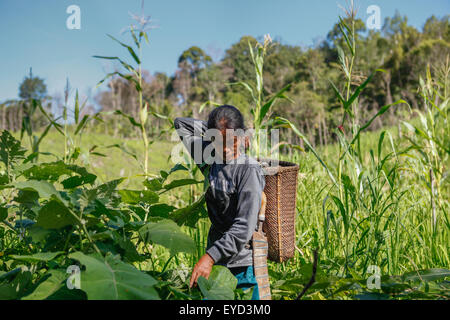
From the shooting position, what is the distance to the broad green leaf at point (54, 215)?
3.14 feet

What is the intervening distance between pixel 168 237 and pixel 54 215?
13.2 inches

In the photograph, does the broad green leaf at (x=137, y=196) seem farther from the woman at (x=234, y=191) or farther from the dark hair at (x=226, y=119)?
the dark hair at (x=226, y=119)

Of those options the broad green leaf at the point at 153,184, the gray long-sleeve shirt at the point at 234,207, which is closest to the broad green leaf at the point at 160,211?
the broad green leaf at the point at 153,184

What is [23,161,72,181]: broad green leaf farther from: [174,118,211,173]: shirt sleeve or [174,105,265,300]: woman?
[174,118,211,173]: shirt sleeve

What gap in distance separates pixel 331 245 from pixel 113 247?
151 centimetres

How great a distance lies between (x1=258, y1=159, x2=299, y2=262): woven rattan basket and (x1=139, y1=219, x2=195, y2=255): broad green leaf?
60 centimetres

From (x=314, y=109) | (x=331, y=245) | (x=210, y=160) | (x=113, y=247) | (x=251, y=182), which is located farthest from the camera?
(x=314, y=109)

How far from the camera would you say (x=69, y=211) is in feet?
3.12

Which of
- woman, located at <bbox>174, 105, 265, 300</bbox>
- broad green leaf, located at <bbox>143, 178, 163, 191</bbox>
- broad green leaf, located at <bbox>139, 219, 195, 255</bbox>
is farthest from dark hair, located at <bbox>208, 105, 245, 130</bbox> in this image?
broad green leaf, located at <bbox>139, 219, 195, 255</bbox>

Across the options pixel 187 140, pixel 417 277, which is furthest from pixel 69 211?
pixel 417 277

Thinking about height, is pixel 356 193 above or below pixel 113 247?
above

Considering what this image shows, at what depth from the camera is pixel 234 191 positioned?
152 centimetres

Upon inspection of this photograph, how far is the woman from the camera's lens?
1388 mm
